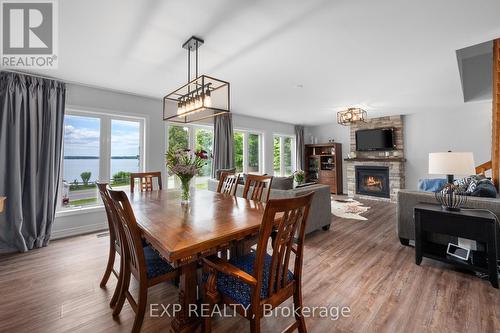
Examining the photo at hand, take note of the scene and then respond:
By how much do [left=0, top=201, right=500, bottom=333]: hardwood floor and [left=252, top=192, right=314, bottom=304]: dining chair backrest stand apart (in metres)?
0.61

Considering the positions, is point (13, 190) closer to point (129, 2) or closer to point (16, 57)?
point (16, 57)

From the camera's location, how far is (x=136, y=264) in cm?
145

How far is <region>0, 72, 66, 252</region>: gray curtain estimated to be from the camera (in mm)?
2830

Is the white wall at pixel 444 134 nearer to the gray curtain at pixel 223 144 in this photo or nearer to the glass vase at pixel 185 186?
the gray curtain at pixel 223 144

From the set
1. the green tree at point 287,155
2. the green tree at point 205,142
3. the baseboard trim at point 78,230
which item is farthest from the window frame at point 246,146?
the baseboard trim at point 78,230

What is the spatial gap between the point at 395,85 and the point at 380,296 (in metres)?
3.26

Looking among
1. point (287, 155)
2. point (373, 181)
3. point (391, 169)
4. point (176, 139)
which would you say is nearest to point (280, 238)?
point (176, 139)

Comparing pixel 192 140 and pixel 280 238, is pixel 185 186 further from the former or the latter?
pixel 192 140

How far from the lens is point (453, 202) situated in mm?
2426

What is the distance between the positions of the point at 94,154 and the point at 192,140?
1.83 m

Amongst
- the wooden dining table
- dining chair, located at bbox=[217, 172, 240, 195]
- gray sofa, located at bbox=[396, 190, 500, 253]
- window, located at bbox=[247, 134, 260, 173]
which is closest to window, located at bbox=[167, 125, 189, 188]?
dining chair, located at bbox=[217, 172, 240, 195]

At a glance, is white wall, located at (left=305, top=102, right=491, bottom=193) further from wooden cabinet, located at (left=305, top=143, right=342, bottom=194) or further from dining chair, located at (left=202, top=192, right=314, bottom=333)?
dining chair, located at (left=202, top=192, right=314, bottom=333)

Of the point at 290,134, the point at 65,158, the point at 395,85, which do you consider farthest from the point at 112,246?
the point at 290,134

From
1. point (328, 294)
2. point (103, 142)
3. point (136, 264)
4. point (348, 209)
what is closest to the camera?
point (136, 264)
